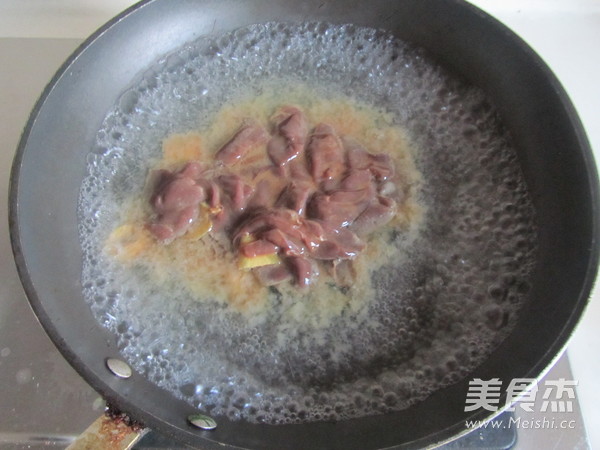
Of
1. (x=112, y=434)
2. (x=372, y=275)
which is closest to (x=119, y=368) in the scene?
(x=112, y=434)

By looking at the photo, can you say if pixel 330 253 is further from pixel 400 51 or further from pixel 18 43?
pixel 18 43

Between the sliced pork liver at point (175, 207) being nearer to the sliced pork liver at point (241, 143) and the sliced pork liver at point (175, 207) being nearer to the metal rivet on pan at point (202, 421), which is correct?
the sliced pork liver at point (241, 143)

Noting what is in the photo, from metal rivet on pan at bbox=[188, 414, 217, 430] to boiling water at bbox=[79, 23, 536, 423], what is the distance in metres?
0.03

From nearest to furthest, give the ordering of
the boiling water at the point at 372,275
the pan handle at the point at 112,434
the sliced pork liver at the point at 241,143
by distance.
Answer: the pan handle at the point at 112,434
the boiling water at the point at 372,275
the sliced pork liver at the point at 241,143

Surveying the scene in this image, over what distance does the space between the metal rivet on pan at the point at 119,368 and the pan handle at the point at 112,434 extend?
85mm

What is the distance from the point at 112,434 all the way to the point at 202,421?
4.7 inches

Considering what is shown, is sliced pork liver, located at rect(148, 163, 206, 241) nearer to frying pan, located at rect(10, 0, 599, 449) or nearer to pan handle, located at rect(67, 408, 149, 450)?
frying pan, located at rect(10, 0, 599, 449)

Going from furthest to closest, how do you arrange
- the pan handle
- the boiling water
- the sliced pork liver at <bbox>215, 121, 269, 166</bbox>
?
1. the sliced pork liver at <bbox>215, 121, 269, 166</bbox>
2. the boiling water
3. the pan handle

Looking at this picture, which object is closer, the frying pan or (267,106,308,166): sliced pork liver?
the frying pan

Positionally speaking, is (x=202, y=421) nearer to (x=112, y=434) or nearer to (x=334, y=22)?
(x=112, y=434)

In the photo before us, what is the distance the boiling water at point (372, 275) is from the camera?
814mm

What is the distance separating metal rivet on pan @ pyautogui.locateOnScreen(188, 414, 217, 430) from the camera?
740 millimetres

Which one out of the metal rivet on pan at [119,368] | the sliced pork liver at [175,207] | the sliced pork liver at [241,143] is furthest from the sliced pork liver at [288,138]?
the metal rivet on pan at [119,368]

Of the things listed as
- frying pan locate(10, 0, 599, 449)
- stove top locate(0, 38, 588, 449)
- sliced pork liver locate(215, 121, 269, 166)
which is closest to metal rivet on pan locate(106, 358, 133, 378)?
frying pan locate(10, 0, 599, 449)
